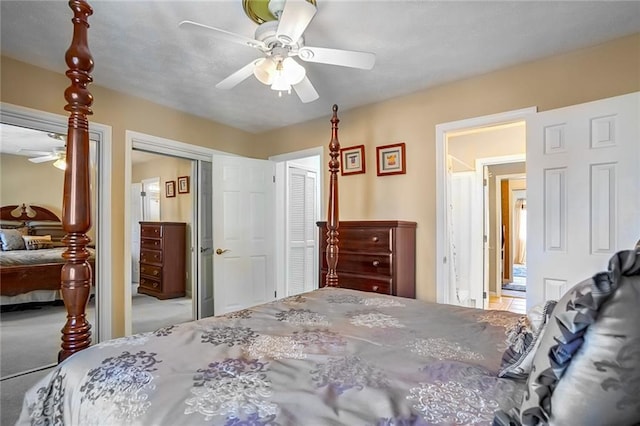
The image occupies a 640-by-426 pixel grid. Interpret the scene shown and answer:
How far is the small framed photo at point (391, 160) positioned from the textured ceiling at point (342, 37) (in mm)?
544

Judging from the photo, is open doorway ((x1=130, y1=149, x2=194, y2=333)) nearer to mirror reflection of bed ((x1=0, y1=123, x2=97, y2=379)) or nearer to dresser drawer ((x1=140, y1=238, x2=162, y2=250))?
dresser drawer ((x1=140, y1=238, x2=162, y2=250))

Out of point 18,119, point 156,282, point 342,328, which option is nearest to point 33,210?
point 156,282

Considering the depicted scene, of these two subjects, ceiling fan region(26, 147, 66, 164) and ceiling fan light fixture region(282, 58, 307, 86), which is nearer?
ceiling fan light fixture region(282, 58, 307, 86)

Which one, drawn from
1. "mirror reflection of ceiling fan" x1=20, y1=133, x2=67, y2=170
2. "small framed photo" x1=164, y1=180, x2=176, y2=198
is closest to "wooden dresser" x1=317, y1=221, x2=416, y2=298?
"small framed photo" x1=164, y1=180, x2=176, y2=198

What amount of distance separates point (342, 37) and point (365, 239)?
1.65 metres

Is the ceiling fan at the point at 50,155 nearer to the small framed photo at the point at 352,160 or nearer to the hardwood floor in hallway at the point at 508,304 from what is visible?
the small framed photo at the point at 352,160

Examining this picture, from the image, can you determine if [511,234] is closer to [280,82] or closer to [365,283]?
[365,283]

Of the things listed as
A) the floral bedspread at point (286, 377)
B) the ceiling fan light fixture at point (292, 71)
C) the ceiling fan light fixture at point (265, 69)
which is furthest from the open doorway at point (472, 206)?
the floral bedspread at point (286, 377)

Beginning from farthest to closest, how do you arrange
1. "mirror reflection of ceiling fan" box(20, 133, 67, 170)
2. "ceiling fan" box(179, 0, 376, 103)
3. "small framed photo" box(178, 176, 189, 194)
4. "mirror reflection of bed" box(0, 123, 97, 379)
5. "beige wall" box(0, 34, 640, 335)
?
"small framed photo" box(178, 176, 189, 194), "mirror reflection of ceiling fan" box(20, 133, 67, 170), "mirror reflection of bed" box(0, 123, 97, 379), "beige wall" box(0, 34, 640, 335), "ceiling fan" box(179, 0, 376, 103)

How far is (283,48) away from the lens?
1.92m

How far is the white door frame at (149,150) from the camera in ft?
10.6

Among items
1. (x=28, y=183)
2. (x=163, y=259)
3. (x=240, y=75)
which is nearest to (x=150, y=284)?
(x=163, y=259)

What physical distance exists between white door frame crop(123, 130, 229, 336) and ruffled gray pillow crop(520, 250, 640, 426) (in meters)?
3.42

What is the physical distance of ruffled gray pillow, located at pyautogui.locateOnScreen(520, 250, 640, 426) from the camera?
543mm
